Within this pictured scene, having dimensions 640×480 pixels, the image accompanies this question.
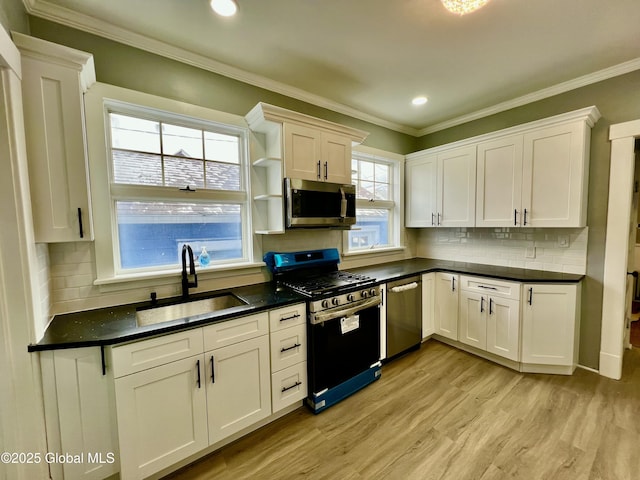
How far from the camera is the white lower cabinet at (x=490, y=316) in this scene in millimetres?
2438

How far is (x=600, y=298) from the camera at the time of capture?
7.76 feet

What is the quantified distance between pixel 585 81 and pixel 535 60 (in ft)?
2.36

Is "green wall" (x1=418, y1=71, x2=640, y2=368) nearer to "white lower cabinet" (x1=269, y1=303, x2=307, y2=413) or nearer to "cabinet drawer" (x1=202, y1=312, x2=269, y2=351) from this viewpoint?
"white lower cabinet" (x1=269, y1=303, x2=307, y2=413)

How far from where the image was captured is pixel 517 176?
8.46 ft

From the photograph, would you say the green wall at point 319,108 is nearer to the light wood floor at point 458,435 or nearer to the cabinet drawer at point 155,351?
the light wood floor at point 458,435

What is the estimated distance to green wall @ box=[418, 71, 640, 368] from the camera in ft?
7.27

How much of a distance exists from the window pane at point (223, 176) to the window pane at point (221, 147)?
55 millimetres

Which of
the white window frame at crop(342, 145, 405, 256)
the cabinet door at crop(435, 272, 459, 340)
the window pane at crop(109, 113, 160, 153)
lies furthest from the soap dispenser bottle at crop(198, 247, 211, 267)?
the cabinet door at crop(435, 272, 459, 340)

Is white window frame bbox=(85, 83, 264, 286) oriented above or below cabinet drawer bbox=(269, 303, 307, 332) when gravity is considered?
above

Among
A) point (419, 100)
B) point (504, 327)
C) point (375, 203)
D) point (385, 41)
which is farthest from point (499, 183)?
point (385, 41)

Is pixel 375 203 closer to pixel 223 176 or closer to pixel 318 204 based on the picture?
pixel 318 204

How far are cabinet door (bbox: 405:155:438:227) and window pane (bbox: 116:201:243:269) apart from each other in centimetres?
234

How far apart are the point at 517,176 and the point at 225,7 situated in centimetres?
286

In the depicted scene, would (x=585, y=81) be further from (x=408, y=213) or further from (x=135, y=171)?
(x=135, y=171)
